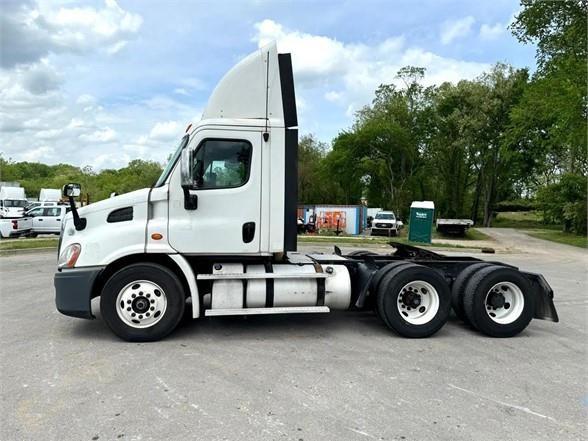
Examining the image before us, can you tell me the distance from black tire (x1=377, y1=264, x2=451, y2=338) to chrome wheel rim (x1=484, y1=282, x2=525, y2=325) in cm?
67

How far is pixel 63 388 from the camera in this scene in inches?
167

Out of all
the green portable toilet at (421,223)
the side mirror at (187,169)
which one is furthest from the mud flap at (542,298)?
the green portable toilet at (421,223)

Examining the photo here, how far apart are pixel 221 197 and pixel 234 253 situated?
75 cm

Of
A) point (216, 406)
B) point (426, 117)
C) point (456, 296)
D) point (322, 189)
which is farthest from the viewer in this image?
point (322, 189)

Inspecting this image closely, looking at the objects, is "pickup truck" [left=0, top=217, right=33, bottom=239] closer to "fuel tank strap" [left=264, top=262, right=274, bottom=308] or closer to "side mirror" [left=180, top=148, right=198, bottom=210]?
"side mirror" [left=180, top=148, right=198, bottom=210]

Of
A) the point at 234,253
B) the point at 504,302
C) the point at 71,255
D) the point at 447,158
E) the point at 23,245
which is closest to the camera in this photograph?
the point at 71,255

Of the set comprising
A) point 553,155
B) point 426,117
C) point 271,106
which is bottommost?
point 271,106

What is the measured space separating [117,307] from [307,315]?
9.47ft

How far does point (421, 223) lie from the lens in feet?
83.2

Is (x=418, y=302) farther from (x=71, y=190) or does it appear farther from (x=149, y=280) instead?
(x=71, y=190)

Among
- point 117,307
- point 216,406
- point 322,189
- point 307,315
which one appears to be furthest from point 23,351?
point 322,189

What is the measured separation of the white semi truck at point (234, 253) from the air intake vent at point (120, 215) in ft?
0.04

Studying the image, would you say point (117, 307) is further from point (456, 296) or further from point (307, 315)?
point (456, 296)

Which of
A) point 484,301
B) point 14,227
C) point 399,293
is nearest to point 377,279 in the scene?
point 399,293
